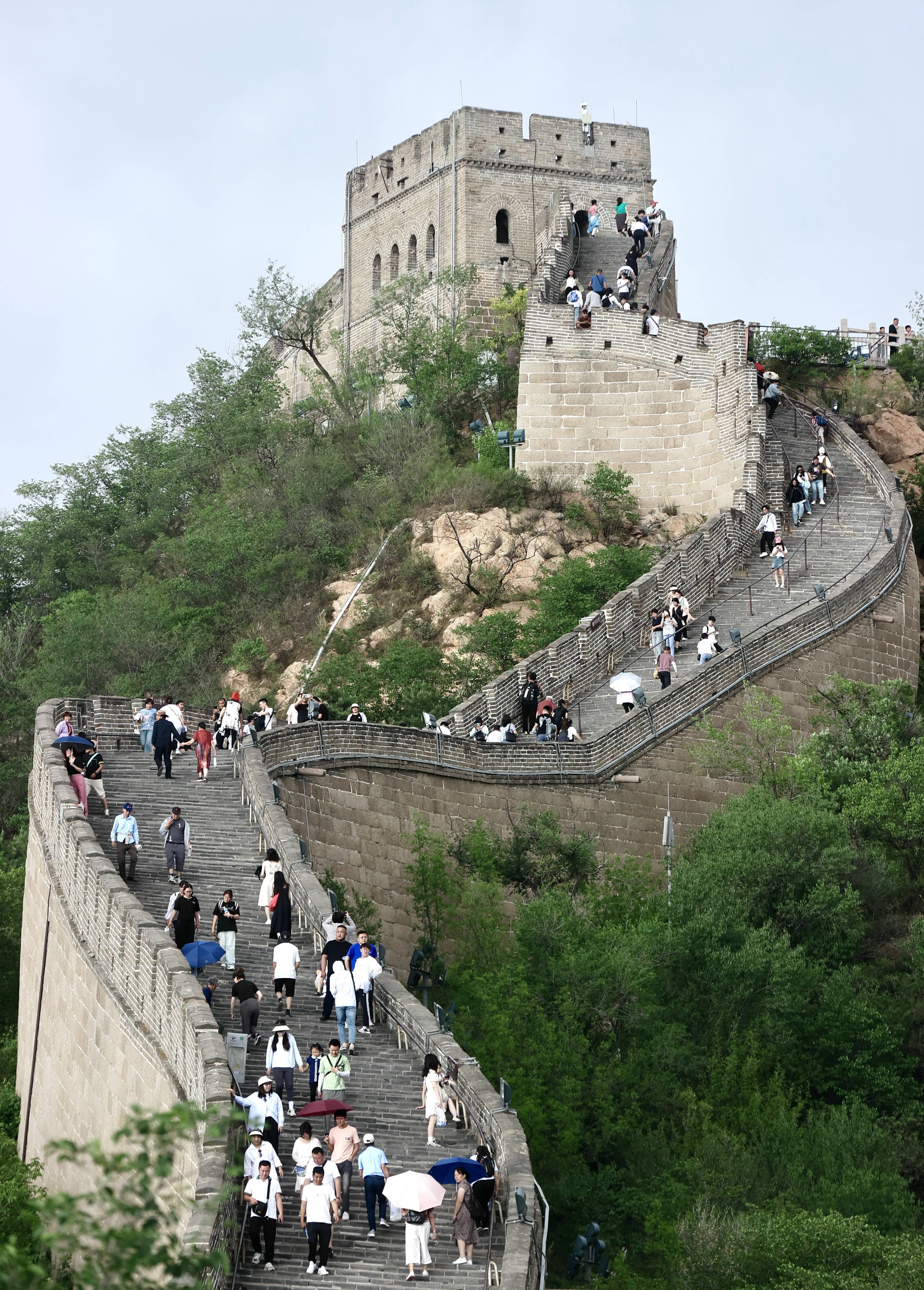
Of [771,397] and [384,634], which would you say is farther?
[771,397]

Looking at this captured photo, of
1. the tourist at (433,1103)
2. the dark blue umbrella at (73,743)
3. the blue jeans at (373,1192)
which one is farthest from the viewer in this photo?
the dark blue umbrella at (73,743)

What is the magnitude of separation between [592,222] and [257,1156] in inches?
1853

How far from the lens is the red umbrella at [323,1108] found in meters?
20.1

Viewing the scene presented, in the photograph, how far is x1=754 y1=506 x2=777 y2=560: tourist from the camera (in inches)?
1855

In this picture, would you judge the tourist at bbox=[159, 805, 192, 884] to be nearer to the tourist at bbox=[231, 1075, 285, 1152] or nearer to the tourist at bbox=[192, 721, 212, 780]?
the tourist at bbox=[192, 721, 212, 780]

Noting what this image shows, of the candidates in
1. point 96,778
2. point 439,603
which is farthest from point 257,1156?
point 439,603

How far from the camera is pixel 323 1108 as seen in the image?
20188 mm

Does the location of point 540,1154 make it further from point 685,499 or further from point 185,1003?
point 685,499

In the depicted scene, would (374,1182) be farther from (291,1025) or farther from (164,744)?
(164,744)

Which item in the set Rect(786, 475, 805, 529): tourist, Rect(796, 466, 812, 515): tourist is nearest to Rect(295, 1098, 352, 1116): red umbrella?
Rect(786, 475, 805, 529): tourist

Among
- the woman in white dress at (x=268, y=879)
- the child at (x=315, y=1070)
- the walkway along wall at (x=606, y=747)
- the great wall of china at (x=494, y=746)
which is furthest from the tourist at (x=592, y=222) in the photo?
the child at (x=315, y=1070)

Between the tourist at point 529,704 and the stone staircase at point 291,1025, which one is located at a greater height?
the tourist at point 529,704

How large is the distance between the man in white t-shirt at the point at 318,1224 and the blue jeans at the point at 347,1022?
3897 millimetres

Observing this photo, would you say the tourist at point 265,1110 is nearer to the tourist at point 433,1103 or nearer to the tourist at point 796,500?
the tourist at point 433,1103
